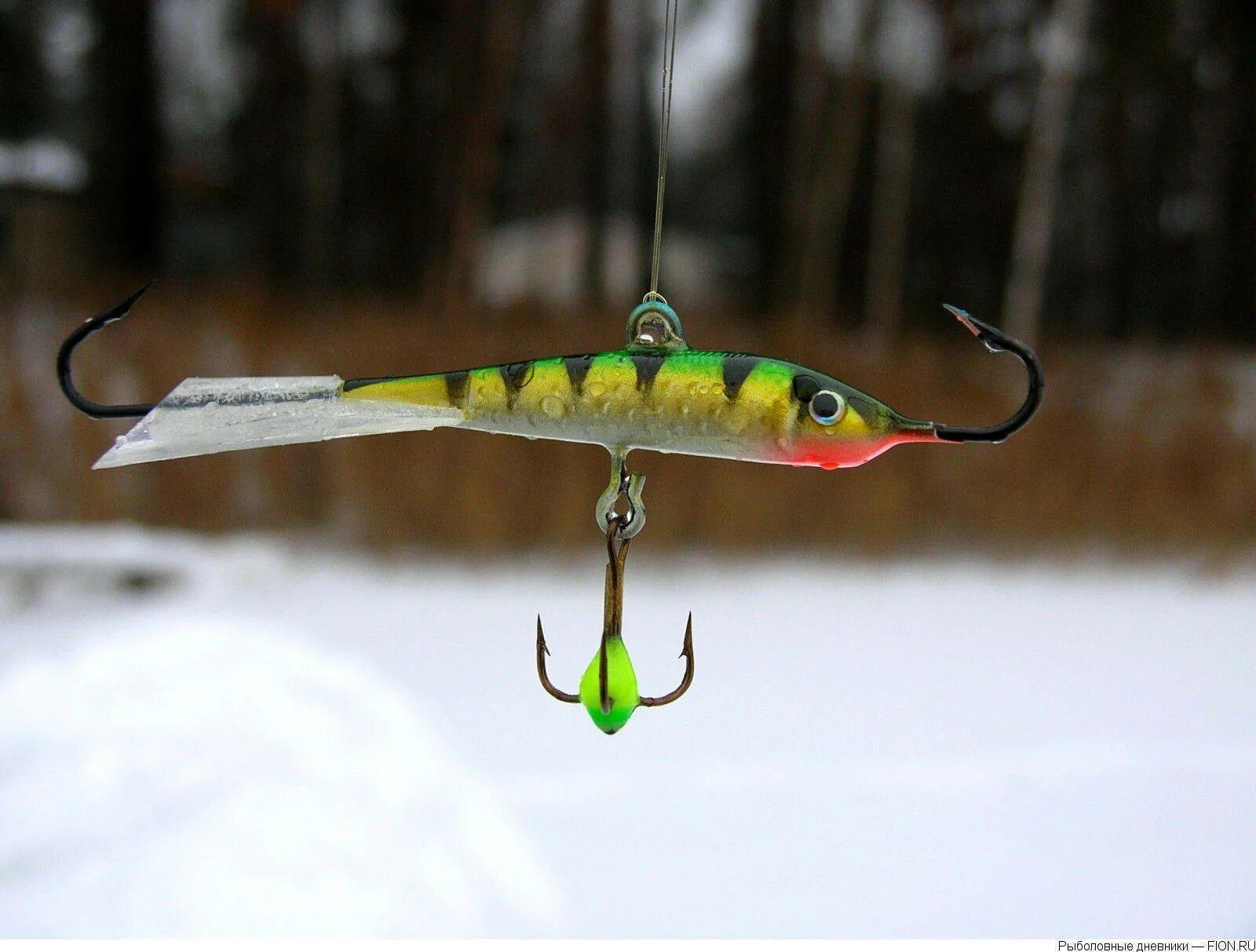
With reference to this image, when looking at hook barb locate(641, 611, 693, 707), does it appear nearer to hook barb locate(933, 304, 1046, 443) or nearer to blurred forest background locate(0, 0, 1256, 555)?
hook barb locate(933, 304, 1046, 443)

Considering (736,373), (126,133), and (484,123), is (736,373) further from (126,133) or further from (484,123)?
(126,133)

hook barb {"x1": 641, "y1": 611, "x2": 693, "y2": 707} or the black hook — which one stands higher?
the black hook

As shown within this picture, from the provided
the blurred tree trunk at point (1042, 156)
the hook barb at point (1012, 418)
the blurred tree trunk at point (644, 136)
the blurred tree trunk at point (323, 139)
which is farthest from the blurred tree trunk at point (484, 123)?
the hook barb at point (1012, 418)

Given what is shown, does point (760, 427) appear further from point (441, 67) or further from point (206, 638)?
point (441, 67)

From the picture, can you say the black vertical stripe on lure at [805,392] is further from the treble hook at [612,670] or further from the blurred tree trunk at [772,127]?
the blurred tree trunk at [772,127]

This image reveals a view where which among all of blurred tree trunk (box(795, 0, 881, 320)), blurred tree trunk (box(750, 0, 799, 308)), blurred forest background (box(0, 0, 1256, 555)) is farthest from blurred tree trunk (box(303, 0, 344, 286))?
blurred tree trunk (box(795, 0, 881, 320))

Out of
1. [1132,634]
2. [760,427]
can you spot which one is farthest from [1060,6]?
[760,427]
